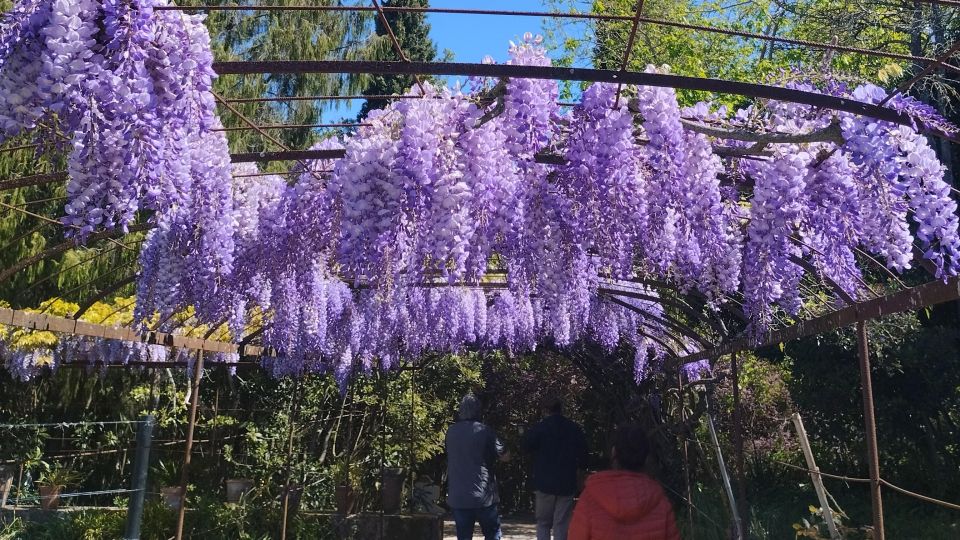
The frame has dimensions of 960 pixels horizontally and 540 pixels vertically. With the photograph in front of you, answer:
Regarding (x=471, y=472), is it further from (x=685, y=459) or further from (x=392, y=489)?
(x=392, y=489)

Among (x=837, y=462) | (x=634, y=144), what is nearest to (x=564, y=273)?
(x=634, y=144)

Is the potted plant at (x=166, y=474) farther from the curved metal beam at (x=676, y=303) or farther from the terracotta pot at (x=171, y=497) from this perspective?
the curved metal beam at (x=676, y=303)

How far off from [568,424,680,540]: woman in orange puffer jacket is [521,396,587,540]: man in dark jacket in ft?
8.16

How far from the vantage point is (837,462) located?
30.1 ft

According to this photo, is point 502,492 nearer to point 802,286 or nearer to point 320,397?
point 320,397

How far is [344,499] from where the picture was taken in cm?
838

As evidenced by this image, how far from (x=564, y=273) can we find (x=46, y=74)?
199 centimetres

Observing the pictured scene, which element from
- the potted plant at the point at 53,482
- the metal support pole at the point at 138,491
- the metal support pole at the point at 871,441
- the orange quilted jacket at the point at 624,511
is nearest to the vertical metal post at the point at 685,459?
the metal support pole at the point at 871,441

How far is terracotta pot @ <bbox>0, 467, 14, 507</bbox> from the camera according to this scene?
8.80 metres

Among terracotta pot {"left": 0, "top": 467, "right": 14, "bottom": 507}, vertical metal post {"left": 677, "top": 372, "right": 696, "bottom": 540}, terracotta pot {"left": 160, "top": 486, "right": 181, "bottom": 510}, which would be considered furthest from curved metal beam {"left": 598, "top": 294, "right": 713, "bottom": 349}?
terracotta pot {"left": 0, "top": 467, "right": 14, "bottom": 507}

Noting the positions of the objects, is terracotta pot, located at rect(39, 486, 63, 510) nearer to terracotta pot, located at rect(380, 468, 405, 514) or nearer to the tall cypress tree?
terracotta pot, located at rect(380, 468, 405, 514)

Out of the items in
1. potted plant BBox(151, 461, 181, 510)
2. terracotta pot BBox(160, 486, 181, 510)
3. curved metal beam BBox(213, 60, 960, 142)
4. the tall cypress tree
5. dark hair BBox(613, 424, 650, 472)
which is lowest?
terracotta pot BBox(160, 486, 181, 510)

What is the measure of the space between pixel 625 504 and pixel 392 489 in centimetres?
622

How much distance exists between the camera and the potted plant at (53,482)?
8.72 m
